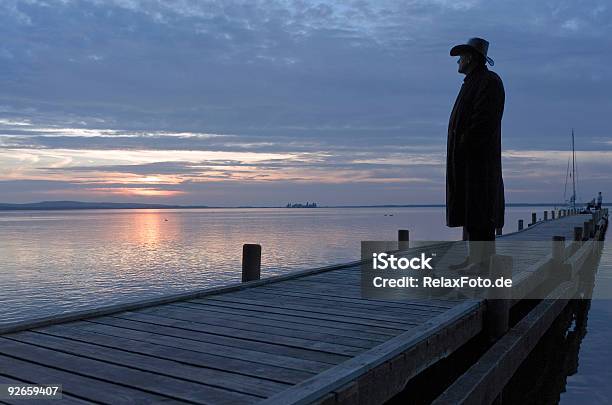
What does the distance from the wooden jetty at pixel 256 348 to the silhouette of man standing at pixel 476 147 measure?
3.36ft

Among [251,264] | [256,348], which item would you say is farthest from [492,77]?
[251,264]

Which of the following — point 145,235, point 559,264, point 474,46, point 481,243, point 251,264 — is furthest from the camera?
point 145,235

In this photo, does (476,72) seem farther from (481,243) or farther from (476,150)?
(481,243)

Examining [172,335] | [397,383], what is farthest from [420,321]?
[172,335]

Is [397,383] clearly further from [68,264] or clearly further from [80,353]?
[68,264]

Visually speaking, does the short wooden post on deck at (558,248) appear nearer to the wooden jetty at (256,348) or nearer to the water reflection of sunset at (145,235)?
the wooden jetty at (256,348)

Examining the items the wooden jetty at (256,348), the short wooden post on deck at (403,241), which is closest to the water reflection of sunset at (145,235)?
the short wooden post on deck at (403,241)

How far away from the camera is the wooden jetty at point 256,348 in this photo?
11.2ft

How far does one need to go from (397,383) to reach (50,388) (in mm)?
2464

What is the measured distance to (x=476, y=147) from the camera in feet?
20.7

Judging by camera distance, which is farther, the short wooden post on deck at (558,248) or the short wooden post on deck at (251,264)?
the short wooden post on deck at (558,248)

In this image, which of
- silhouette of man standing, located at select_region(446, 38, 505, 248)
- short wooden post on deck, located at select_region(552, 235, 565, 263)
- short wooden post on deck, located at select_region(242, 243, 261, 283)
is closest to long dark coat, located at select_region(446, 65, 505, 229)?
silhouette of man standing, located at select_region(446, 38, 505, 248)

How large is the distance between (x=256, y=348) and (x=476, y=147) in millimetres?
→ 3600

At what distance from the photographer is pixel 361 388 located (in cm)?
362
